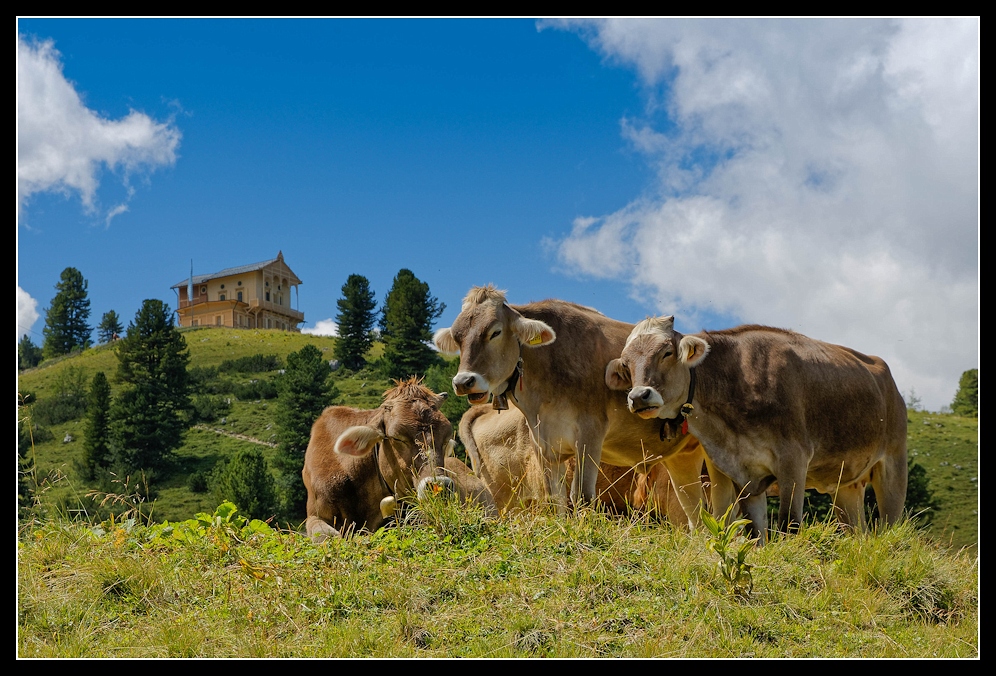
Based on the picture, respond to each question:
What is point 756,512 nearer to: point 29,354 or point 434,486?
point 434,486

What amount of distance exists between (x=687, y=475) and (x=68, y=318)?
441 feet

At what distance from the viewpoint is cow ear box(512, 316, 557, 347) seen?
968 cm

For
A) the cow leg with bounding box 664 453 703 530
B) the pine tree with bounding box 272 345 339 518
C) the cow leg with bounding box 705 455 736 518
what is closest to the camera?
the cow leg with bounding box 705 455 736 518

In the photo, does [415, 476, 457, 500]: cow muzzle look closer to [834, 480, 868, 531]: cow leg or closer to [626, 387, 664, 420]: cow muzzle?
[626, 387, 664, 420]: cow muzzle

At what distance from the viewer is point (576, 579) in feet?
24.4

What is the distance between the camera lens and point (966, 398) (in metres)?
74.5

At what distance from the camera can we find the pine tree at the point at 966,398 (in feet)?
229

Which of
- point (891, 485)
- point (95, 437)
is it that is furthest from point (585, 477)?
point (95, 437)

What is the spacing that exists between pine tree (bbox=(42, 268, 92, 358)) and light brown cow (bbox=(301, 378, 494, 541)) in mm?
123779

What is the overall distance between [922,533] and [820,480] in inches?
67.1

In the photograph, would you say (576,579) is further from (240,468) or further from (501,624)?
(240,468)

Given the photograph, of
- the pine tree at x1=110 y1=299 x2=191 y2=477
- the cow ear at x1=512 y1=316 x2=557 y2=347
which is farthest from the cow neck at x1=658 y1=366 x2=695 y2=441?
the pine tree at x1=110 y1=299 x2=191 y2=477

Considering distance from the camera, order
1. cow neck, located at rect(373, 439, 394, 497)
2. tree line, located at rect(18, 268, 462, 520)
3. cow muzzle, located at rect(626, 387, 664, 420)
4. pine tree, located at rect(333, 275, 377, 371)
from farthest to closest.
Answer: pine tree, located at rect(333, 275, 377, 371)
tree line, located at rect(18, 268, 462, 520)
cow neck, located at rect(373, 439, 394, 497)
cow muzzle, located at rect(626, 387, 664, 420)
